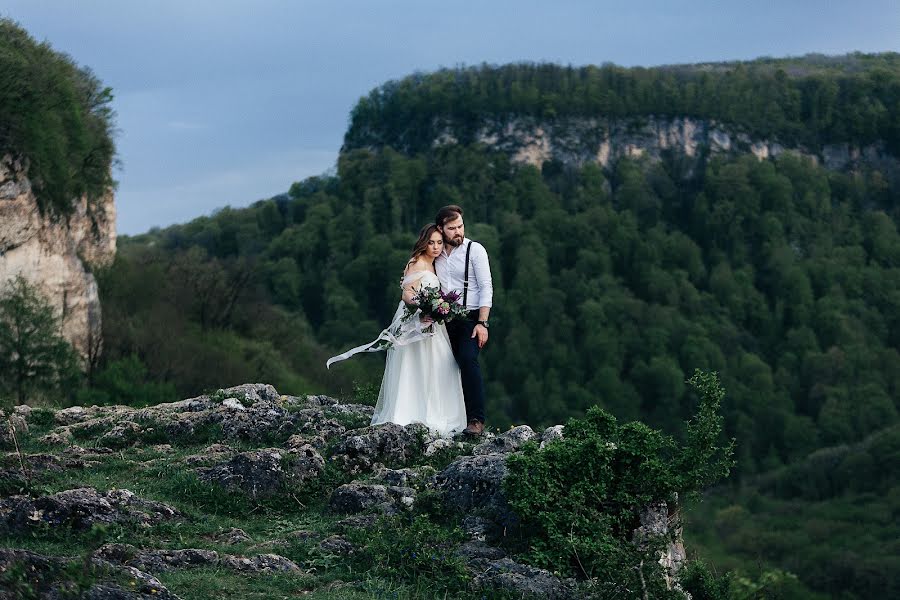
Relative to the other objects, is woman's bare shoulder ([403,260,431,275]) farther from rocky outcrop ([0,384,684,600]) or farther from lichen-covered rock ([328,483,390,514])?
lichen-covered rock ([328,483,390,514])

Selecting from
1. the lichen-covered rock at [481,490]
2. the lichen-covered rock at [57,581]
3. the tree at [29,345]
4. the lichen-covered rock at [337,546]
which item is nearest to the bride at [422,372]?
the lichen-covered rock at [481,490]

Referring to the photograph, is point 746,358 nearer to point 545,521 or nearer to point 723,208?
point 723,208

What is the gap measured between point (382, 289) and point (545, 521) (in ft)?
→ 346

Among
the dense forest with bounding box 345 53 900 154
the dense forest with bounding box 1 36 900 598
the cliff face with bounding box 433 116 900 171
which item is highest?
the dense forest with bounding box 345 53 900 154

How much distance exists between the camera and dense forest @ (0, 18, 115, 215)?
33438 millimetres

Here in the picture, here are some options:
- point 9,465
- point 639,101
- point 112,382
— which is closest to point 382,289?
point 639,101

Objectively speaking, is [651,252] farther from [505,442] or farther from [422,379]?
[505,442]

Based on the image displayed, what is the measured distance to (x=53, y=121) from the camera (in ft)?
116

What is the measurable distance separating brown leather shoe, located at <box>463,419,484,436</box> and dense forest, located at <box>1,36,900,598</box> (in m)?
49.1

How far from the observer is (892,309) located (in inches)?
4764

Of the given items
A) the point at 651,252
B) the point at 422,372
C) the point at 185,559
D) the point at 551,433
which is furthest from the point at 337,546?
the point at 651,252

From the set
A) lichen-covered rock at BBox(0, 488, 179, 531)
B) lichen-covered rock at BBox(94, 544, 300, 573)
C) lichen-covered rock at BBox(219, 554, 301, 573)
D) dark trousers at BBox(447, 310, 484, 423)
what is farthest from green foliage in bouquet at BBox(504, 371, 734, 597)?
lichen-covered rock at BBox(0, 488, 179, 531)

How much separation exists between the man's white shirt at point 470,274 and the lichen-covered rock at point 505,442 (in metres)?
1.42

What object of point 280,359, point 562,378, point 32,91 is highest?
point 32,91
